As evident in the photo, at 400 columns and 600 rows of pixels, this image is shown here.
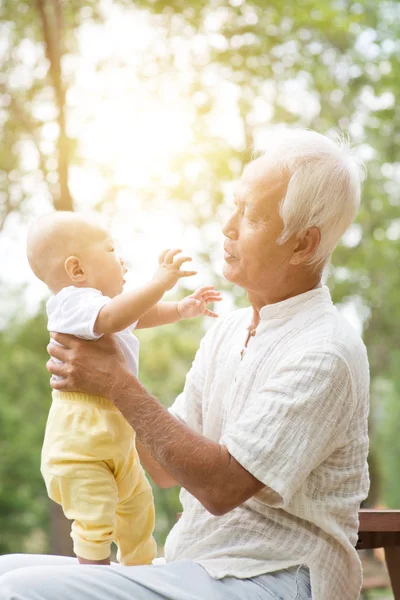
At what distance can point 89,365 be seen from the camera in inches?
68.3

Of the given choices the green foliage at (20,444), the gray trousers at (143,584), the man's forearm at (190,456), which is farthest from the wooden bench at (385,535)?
the green foliage at (20,444)

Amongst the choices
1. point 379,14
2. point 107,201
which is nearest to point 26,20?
point 107,201

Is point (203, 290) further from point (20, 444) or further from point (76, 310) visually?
point (20, 444)


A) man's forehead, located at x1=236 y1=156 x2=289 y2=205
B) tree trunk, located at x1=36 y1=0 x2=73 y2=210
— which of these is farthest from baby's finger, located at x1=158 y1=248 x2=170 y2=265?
tree trunk, located at x1=36 y1=0 x2=73 y2=210

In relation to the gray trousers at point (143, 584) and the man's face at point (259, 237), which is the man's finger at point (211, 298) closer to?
the man's face at point (259, 237)

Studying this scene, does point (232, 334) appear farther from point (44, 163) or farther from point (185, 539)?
point (44, 163)

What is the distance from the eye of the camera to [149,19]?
20.7ft

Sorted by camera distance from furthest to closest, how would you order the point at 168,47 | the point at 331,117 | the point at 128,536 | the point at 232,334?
1. the point at 331,117
2. the point at 168,47
3. the point at 232,334
4. the point at 128,536

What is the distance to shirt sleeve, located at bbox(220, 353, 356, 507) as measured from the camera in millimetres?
1584

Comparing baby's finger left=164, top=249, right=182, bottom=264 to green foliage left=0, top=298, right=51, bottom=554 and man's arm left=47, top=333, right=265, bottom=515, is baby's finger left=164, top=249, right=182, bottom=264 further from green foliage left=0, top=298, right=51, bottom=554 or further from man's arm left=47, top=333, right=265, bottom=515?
green foliage left=0, top=298, right=51, bottom=554

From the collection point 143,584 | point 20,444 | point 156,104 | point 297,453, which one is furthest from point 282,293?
point 20,444

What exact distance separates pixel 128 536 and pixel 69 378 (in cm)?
40

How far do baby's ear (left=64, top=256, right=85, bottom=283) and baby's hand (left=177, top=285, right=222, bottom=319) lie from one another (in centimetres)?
32

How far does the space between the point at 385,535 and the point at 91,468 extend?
32.8 inches
